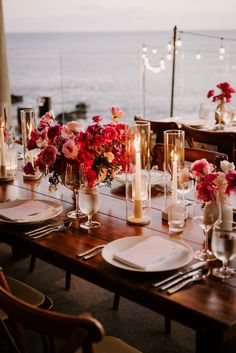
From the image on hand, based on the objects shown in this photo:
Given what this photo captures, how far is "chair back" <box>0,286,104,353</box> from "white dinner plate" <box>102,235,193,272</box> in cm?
45

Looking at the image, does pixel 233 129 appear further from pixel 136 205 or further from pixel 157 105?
pixel 157 105

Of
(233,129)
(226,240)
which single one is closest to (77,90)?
(233,129)

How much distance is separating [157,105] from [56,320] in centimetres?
1868

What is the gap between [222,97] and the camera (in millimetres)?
4586

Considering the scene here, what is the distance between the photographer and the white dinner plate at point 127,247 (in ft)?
5.22

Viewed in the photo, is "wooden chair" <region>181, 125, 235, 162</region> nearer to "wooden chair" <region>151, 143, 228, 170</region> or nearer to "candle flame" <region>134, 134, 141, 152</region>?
"wooden chair" <region>151, 143, 228, 170</region>

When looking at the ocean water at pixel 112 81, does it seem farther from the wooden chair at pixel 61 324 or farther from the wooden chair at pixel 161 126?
the wooden chair at pixel 61 324

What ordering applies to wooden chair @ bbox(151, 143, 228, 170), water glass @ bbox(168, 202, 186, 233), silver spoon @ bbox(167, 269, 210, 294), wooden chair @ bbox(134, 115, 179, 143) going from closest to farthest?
silver spoon @ bbox(167, 269, 210, 294)
water glass @ bbox(168, 202, 186, 233)
wooden chair @ bbox(151, 143, 228, 170)
wooden chair @ bbox(134, 115, 179, 143)

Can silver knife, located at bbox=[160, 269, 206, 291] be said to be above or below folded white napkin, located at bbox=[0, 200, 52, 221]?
below

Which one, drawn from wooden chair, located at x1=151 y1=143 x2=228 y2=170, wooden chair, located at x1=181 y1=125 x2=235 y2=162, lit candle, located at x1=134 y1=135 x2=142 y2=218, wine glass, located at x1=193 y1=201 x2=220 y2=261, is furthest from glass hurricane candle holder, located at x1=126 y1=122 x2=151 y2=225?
wooden chair, located at x1=181 y1=125 x2=235 y2=162

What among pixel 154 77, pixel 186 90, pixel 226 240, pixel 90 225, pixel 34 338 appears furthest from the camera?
pixel 154 77

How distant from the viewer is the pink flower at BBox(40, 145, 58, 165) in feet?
6.88

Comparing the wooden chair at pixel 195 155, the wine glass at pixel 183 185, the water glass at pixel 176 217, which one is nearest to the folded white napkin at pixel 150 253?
the water glass at pixel 176 217

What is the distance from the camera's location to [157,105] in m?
19.5
